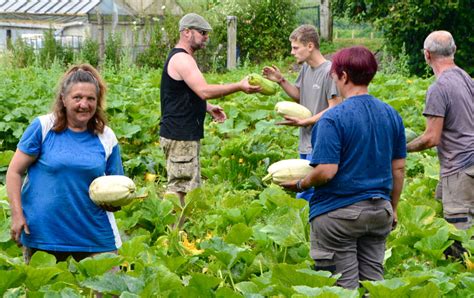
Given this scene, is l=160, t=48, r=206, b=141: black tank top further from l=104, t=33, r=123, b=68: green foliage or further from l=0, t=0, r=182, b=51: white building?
l=0, t=0, r=182, b=51: white building

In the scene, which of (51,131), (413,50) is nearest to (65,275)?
(51,131)

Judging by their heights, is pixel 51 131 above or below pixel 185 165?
above

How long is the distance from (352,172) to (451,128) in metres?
1.77

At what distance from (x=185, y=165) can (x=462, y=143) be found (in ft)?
6.78

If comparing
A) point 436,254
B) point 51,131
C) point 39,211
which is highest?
point 51,131

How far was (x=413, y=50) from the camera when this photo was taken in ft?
67.3

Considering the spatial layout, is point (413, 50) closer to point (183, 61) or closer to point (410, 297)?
point (183, 61)

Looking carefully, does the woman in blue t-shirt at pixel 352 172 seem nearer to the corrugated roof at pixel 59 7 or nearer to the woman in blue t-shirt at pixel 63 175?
the woman in blue t-shirt at pixel 63 175

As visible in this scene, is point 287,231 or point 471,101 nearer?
point 287,231

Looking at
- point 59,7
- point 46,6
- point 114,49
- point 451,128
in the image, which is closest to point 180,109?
point 451,128

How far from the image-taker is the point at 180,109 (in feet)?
21.8

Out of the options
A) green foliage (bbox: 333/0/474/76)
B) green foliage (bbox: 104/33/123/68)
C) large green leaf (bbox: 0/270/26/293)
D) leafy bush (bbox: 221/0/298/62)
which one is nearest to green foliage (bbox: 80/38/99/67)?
green foliage (bbox: 104/33/123/68)

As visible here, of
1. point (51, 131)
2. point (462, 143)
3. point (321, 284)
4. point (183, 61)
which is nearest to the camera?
point (321, 284)

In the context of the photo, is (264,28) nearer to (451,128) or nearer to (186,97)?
(186,97)
